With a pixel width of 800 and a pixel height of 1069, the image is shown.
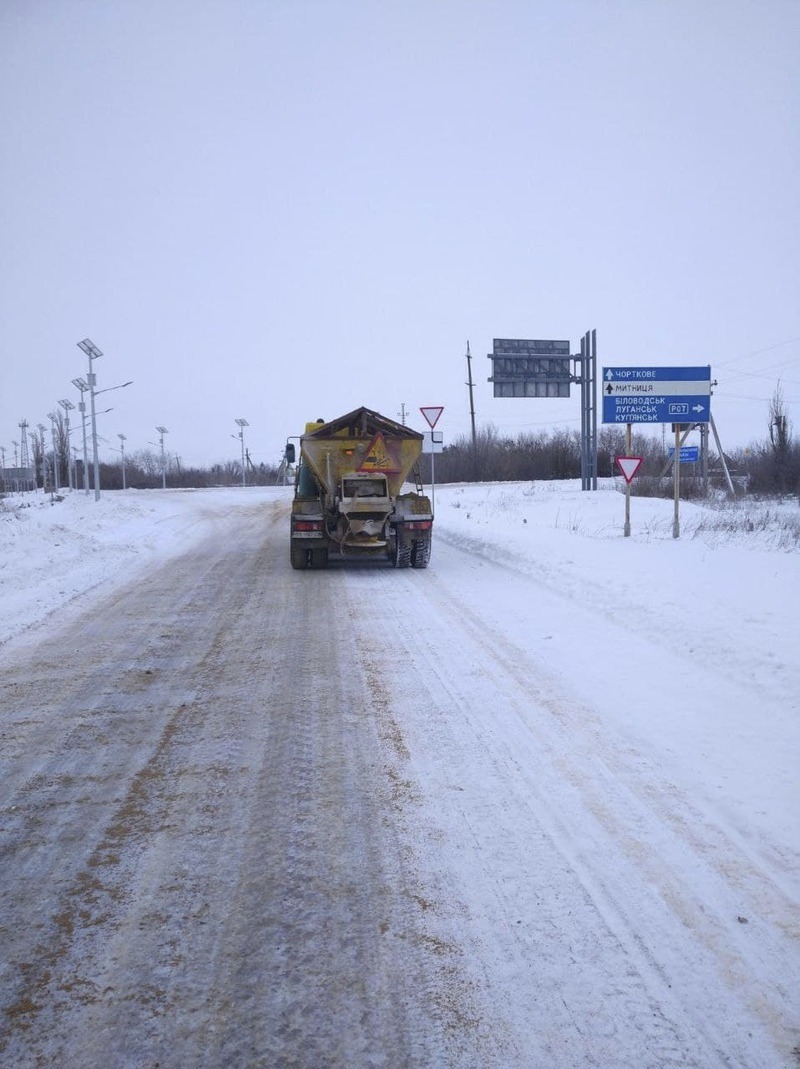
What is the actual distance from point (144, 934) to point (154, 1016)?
19.8 inches

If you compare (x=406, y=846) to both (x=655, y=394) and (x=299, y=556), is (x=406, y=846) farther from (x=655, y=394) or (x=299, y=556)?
(x=655, y=394)

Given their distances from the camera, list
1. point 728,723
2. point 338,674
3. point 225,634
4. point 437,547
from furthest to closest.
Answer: point 437,547 < point 225,634 < point 338,674 < point 728,723

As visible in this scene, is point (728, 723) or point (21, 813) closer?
point (21, 813)

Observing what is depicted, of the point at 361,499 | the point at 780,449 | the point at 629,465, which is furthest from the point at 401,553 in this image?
the point at 780,449

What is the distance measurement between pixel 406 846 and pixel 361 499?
10.3 meters

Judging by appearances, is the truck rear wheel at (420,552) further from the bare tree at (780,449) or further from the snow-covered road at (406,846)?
the bare tree at (780,449)

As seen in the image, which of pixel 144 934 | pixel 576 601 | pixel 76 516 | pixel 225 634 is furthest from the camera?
pixel 76 516

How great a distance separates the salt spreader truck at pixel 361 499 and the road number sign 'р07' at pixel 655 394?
5145 mm

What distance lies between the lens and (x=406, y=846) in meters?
3.97

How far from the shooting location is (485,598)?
441 inches

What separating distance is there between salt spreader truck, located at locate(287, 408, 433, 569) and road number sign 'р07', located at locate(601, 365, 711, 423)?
16.9 ft

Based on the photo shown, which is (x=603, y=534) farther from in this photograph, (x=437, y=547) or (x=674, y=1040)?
(x=674, y=1040)

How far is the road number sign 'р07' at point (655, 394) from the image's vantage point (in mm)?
17031

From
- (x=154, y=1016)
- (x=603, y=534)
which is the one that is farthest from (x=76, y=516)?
(x=154, y=1016)
